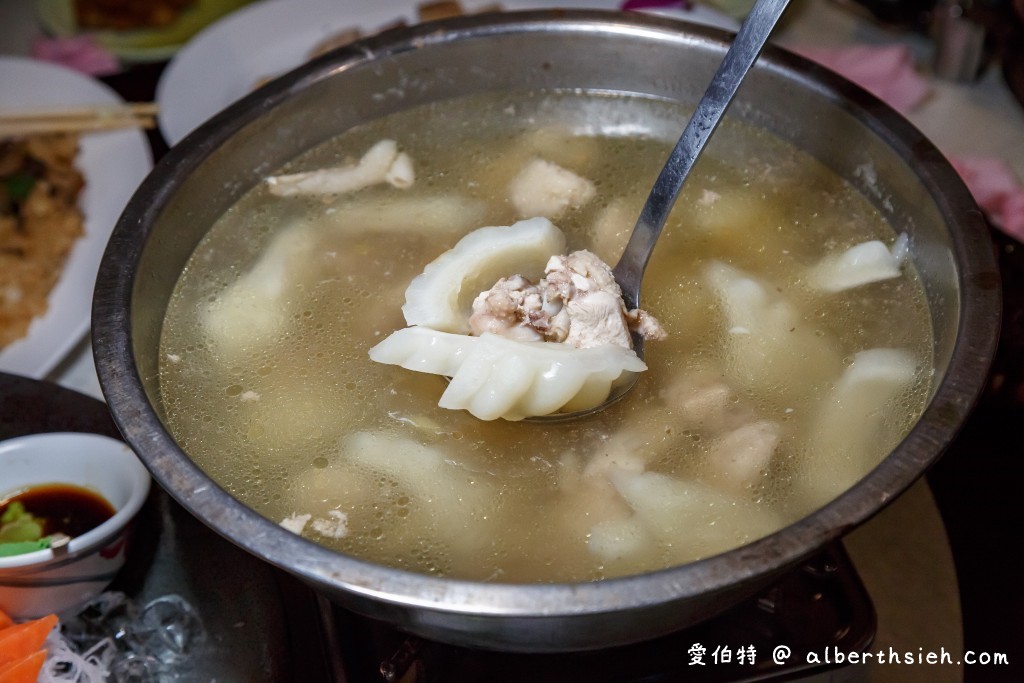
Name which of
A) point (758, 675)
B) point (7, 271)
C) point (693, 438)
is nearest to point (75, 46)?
point (7, 271)

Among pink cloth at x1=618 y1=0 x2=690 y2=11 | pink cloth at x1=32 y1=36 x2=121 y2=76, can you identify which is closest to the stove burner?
pink cloth at x1=618 y1=0 x2=690 y2=11

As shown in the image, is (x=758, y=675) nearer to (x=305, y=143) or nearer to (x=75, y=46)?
(x=305, y=143)

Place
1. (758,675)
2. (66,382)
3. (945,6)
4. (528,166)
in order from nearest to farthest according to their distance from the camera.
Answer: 1. (758,675)
2. (528,166)
3. (66,382)
4. (945,6)

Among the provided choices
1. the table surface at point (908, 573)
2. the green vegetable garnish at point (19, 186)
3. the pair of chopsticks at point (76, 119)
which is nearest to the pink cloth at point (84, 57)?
the pair of chopsticks at point (76, 119)

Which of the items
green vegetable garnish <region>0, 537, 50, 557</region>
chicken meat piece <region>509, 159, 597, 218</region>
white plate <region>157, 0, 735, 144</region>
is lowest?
green vegetable garnish <region>0, 537, 50, 557</region>

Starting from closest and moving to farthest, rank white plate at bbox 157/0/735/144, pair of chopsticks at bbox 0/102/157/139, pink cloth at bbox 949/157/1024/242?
pink cloth at bbox 949/157/1024/242 < pair of chopsticks at bbox 0/102/157/139 < white plate at bbox 157/0/735/144

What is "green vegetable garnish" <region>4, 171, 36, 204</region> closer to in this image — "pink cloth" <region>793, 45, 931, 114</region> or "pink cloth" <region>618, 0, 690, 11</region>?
"pink cloth" <region>618, 0, 690, 11</region>
